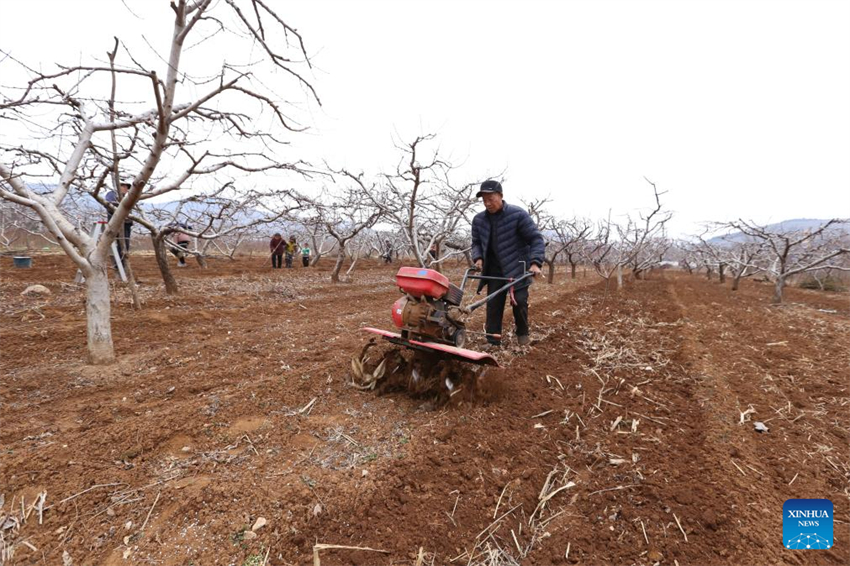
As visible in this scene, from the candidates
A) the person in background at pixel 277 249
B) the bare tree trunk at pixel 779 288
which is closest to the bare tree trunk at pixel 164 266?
the person in background at pixel 277 249

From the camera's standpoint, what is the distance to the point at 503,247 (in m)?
4.55

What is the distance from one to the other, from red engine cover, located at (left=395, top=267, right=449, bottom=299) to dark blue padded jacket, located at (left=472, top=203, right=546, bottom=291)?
129 centimetres

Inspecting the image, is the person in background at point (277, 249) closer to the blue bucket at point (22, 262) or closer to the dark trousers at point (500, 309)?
the blue bucket at point (22, 262)

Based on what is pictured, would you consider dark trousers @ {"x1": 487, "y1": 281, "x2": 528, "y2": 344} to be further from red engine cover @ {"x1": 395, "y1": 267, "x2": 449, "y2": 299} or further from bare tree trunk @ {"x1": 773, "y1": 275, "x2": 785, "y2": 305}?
bare tree trunk @ {"x1": 773, "y1": 275, "x2": 785, "y2": 305}

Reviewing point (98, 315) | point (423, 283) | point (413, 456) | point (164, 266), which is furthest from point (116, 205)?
point (413, 456)

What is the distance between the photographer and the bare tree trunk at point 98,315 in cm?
375

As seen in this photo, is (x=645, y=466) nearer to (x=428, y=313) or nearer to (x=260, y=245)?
(x=428, y=313)

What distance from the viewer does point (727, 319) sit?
299 inches

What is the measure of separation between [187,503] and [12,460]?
1288 mm

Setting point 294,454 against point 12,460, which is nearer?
point 12,460

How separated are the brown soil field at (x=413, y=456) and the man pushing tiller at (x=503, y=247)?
0.66 meters

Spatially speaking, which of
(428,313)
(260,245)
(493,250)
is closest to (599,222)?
(493,250)

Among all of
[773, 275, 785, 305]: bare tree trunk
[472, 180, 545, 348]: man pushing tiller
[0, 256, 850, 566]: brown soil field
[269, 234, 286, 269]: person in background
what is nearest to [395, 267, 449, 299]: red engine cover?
[0, 256, 850, 566]: brown soil field

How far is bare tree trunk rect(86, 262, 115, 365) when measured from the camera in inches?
148
